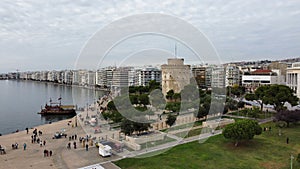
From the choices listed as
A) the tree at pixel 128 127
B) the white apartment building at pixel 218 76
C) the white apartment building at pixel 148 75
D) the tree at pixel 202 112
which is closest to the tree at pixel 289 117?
the tree at pixel 202 112

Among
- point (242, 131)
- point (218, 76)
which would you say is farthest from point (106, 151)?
point (218, 76)

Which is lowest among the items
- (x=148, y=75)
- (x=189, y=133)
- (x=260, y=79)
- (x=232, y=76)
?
(x=189, y=133)

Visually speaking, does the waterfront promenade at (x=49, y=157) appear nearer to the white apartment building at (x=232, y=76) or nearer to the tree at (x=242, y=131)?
the tree at (x=242, y=131)

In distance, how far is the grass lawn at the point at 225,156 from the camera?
13180 millimetres

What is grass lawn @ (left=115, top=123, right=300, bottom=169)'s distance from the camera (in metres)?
13.2

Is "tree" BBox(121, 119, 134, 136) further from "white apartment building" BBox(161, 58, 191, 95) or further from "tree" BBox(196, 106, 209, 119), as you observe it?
"white apartment building" BBox(161, 58, 191, 95)

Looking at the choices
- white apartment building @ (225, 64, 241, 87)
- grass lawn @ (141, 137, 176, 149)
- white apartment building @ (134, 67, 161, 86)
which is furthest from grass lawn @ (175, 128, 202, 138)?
white apartment building @ (134, 67, 161, 86)

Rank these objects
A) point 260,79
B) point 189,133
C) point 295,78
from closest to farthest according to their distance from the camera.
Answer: point 189,133
point 295,78
point 260,79

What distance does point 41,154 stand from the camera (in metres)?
16.7

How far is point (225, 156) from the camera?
47.5ft

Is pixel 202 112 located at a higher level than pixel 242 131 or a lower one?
higher

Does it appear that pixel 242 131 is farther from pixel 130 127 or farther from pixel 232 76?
pixel 232 76

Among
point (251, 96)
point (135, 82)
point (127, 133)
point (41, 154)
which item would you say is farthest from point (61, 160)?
point (135, 82)

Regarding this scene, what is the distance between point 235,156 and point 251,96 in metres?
17.8
